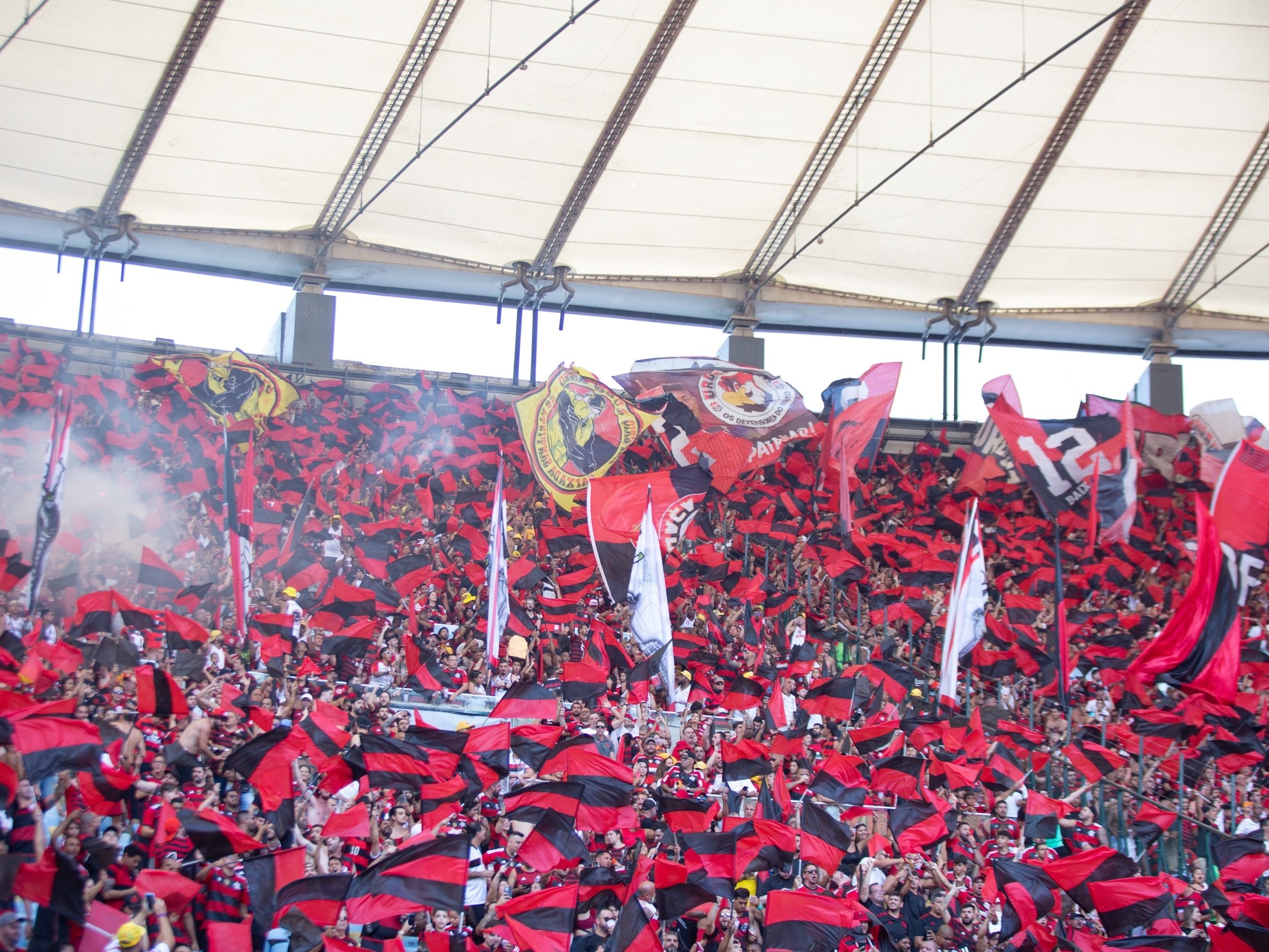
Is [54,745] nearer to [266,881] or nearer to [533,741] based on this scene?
[266,881]

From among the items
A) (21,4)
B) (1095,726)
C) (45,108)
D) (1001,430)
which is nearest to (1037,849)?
(1095,726)

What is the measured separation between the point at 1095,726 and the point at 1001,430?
7809 millimetres

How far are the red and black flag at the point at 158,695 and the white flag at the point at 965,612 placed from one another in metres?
8.07

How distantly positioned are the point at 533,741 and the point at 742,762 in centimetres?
207

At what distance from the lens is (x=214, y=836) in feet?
27.1

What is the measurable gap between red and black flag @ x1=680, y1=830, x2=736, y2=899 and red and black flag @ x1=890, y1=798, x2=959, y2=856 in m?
1.86

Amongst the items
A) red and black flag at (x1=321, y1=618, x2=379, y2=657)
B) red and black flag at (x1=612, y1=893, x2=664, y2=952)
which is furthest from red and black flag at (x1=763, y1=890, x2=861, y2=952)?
red and black flag at (x1=321, y1=618, x2=379, y2=657)

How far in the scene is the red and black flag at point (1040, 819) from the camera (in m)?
11.6

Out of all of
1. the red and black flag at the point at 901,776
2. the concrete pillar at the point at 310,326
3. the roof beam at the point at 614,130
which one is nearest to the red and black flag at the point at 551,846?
the red and black flag at the point at 901,776

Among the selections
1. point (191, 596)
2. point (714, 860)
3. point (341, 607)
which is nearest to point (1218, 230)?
point (341, 607)

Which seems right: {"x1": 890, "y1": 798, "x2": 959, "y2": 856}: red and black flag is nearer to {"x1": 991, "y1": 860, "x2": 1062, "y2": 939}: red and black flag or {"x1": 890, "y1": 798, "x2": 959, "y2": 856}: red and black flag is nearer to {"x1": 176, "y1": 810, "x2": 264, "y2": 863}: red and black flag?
{"x1": 991, "y1": 860, "x2": 1062, "y2": 939}: red and black flag

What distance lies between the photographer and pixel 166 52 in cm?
2089

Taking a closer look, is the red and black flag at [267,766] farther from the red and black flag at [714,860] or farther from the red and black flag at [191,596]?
the red and black flag at [191,596]

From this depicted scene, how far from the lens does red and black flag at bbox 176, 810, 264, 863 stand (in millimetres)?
8234
